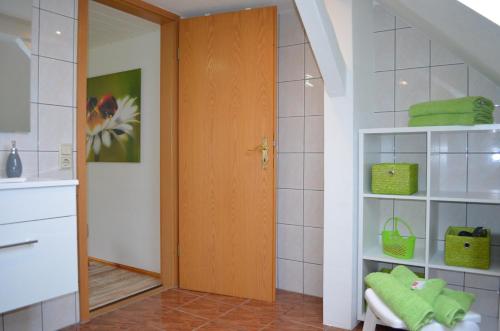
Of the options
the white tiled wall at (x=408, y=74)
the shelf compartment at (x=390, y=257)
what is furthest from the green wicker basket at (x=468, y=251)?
the white tiled wall at (x=408, y=74)

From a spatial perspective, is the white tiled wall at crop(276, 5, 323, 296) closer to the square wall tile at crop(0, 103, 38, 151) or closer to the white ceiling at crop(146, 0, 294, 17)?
the white ceiling at crop(146, 0, 294, 17)

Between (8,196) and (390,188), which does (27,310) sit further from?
(390,188)

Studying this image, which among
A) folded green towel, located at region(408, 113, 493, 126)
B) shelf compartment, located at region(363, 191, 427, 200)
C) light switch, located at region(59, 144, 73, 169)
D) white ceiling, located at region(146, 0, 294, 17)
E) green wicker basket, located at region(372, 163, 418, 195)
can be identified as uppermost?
white ceiling, located at region(146, 0, 294, 17)

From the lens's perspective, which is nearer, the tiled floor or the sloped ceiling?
the sloped ceiling

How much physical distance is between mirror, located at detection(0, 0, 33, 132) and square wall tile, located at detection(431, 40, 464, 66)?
230 centimetres

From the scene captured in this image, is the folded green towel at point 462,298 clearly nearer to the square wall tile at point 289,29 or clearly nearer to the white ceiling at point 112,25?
the square wall tile at point 289,29

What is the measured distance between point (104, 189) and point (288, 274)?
1.92m

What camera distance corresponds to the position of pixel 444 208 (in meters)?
2.31

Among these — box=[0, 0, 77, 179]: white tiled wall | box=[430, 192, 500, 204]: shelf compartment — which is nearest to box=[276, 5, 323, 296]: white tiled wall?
box=[430, 192, 500, 204]: shelf compartment

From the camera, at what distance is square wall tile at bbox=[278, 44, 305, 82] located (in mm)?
2805

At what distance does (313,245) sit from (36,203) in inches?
70.7

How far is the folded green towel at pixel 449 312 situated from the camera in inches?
47.3

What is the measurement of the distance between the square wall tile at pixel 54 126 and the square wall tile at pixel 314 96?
1537 millimetres

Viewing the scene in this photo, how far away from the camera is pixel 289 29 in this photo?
284 cm
